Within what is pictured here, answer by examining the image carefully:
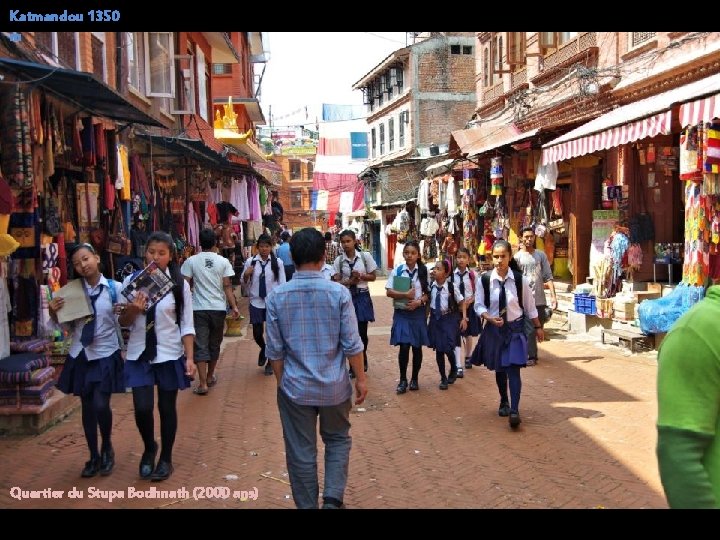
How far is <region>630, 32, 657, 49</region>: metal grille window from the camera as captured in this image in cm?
1221

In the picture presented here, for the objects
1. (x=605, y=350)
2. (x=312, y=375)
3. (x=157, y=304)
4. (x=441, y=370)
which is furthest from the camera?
(x=605, y=350)

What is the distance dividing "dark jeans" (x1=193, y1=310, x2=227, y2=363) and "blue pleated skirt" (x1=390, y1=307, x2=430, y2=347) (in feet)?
7.07

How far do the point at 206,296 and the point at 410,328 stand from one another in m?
2.49

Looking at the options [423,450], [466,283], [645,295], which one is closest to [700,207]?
[645,295]

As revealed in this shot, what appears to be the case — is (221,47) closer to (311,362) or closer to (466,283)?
(466,283)

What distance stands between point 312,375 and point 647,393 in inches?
207

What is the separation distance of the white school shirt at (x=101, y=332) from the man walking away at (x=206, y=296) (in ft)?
9.92

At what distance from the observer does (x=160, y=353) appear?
5.19m

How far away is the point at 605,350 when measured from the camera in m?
11.0

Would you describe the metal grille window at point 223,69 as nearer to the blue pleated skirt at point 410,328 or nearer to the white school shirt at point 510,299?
the blue pleated skirt at point 410,328

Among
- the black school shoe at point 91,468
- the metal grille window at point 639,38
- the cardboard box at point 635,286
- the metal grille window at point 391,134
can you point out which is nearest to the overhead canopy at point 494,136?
the metal grille window at point 639,38

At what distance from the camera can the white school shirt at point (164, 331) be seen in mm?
5184

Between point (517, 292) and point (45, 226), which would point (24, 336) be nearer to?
point (45, 226)

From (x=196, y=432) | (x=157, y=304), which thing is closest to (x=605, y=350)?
(x=196, y=432)
